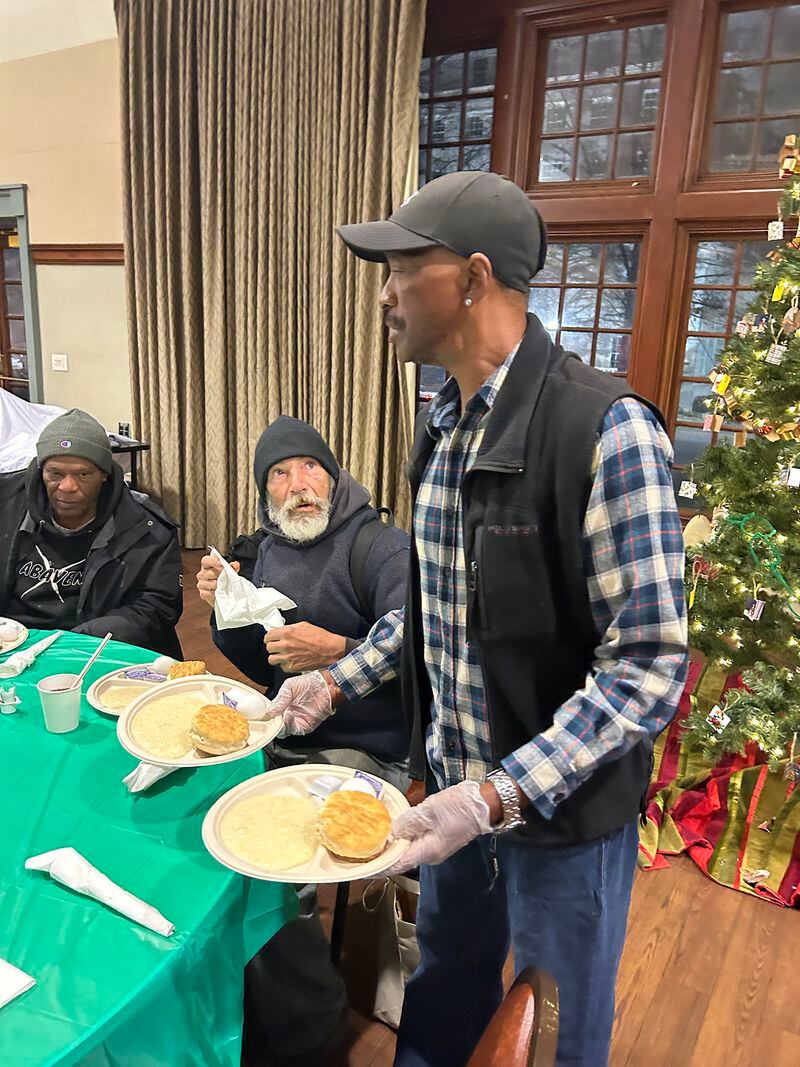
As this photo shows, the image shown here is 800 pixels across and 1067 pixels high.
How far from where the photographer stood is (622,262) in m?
3.78

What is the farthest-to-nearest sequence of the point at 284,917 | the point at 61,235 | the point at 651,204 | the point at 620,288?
the point at 61,235 < the point at 620,288 < the point at 651,204 < the point at 284,917

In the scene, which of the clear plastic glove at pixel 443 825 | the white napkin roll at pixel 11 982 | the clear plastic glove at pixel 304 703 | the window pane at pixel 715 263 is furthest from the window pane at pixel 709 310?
the white napkin roll at pixel 11 982

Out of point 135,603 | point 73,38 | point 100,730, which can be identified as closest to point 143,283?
point 73,38

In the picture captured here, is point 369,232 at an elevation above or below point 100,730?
above

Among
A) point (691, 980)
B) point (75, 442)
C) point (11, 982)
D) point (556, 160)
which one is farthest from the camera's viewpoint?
point (556, 160)

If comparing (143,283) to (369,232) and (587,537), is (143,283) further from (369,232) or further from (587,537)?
(587,537)

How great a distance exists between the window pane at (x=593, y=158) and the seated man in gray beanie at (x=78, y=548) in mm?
2758

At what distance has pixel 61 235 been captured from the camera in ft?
17.9

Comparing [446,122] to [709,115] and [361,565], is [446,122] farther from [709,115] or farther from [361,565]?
[361,565]

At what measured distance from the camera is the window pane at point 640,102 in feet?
11.6

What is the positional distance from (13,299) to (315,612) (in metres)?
5.49

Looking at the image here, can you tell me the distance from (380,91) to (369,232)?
3.46 metres

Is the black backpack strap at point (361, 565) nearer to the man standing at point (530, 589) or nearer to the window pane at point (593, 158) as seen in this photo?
the man standing at point (530, 589)

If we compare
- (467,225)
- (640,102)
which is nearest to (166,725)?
(467,225)
